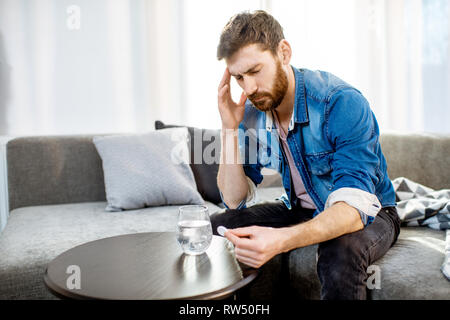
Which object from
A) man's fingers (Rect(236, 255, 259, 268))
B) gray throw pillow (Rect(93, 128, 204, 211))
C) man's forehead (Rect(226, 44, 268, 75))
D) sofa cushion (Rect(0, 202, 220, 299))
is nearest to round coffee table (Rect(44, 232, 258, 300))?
man's fingers (Rect(236, 255, 259, 268))

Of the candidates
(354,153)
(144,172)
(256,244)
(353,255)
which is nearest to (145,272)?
(256,244)

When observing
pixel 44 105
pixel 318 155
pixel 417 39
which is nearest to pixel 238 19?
pixel 318 155

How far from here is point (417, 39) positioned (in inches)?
123

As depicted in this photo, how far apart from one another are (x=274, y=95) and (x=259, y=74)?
0.28ft

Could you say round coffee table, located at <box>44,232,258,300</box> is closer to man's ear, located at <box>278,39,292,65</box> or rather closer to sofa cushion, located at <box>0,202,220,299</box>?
sofa cushion, located at <box>0,202,220,299</box>

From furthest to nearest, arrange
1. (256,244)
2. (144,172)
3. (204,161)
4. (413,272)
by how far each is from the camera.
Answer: (204,161), (144,172), (413,272), (256,244)

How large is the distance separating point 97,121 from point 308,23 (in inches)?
58.6

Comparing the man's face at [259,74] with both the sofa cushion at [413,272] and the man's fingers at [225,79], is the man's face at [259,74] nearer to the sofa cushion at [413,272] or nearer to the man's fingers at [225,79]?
the man's fingers at [225,79]

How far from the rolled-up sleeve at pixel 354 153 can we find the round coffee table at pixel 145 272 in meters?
0.34

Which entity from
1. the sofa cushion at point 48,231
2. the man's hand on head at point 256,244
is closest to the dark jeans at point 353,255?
the man's hand on head at point 256,244

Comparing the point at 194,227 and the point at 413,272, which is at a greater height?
the point at 194,227

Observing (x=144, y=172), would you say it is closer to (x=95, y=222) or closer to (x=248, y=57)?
(x=95, y=222)

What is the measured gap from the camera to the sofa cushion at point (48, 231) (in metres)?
1.43

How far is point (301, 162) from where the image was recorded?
1.48m
